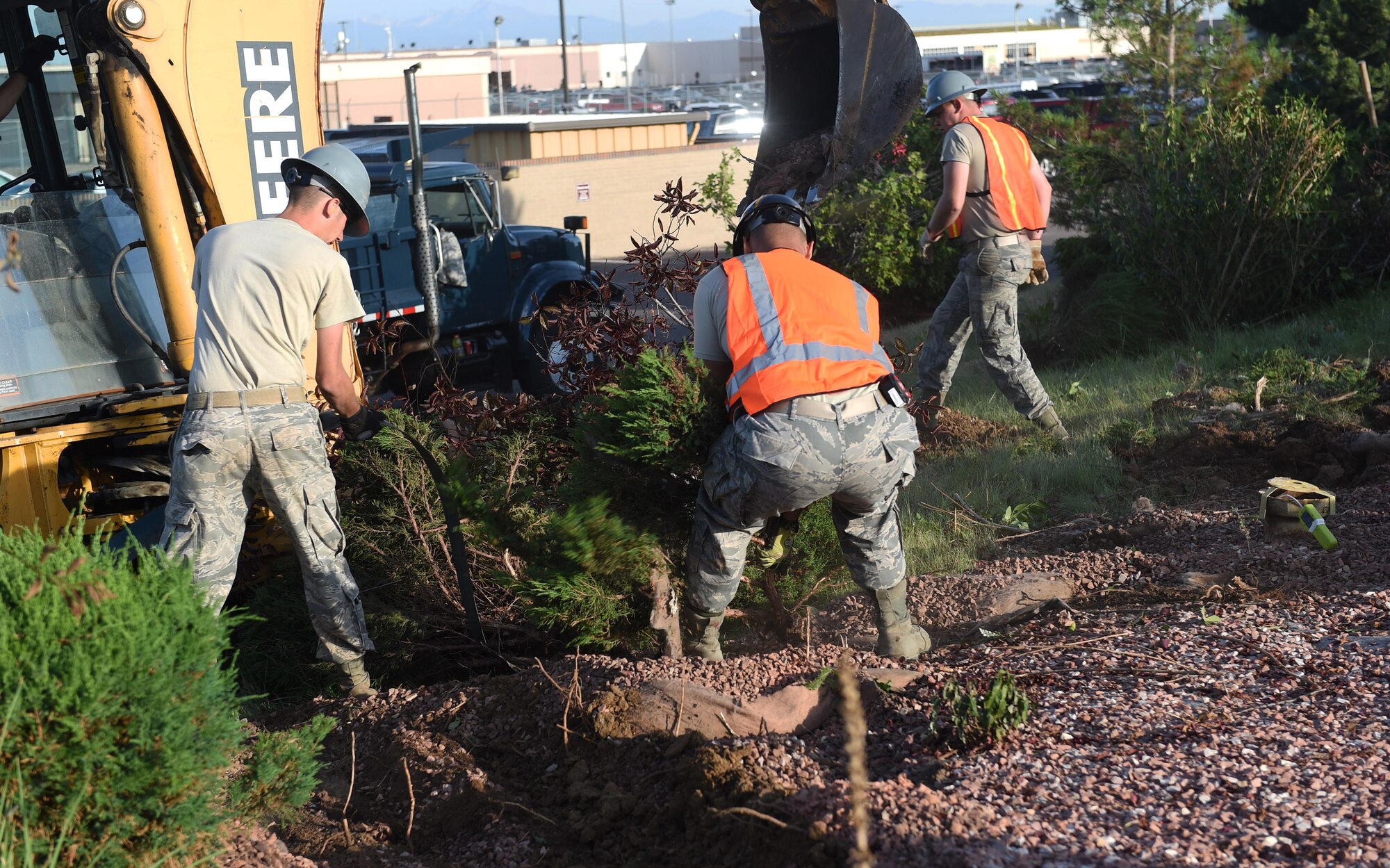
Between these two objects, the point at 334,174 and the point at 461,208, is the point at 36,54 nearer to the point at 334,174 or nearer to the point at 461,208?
the point at 334,174

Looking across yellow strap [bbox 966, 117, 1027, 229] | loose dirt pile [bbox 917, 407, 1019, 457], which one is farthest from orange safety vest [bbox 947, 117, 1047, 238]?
loose dirt pile [bbox 917, 407, 1019, 457]

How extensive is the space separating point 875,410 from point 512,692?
1.57 meters

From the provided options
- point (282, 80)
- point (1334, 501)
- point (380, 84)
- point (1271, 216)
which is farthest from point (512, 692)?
point (380, 84)

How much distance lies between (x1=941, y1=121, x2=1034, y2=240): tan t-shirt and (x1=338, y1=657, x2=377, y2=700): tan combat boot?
4.28 metres

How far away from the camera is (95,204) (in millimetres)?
5410

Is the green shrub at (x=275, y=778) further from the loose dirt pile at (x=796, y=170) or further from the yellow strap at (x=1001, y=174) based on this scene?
the yellow strap at (x=1001, y=174)

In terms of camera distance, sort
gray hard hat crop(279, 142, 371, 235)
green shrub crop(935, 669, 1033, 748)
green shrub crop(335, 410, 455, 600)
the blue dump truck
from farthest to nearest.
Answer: the blue dump truck
green shrub crop(335, 410, 455, 600)
gray hard hat crop(279, 142, 371, 235)
green shrub crop(935, 669, 1033, 748)

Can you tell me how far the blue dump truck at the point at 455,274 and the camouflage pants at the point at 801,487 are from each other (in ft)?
16.3

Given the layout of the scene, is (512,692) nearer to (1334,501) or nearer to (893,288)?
(1334,501)

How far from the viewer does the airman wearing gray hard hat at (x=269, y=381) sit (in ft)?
13.9

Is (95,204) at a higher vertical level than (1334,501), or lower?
higher

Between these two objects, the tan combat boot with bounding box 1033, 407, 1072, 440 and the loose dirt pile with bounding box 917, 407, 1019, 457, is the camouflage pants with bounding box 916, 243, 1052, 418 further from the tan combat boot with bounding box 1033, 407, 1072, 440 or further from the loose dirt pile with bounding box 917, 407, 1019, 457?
the loose dirt pile with bounding box 917, 407, 1019, 457

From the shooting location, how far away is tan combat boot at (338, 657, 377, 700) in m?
4.64

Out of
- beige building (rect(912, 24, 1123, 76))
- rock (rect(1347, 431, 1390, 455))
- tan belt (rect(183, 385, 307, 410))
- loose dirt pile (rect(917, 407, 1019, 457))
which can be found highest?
beige building (rect(912, 24, 1123, 76))
